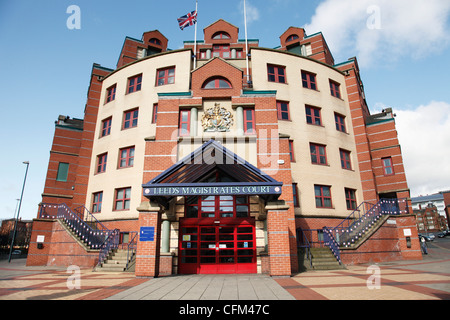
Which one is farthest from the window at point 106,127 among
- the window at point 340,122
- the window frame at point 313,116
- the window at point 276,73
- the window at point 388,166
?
the window at point 388,166

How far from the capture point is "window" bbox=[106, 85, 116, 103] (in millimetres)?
24391

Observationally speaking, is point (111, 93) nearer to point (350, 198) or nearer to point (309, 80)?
point (309, 80)

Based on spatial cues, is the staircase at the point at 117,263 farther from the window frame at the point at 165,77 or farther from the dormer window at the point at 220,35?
the dormer window at the point at 220,35

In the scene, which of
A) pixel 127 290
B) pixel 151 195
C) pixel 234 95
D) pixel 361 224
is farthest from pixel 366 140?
pixel 127 290

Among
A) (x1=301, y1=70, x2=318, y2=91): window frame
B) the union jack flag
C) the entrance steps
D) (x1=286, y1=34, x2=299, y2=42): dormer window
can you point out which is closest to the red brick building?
(x1=301, y1=70, x2=318, y2=91): window frame

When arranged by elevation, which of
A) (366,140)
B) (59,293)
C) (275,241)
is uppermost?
(366,140)

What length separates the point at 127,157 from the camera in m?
21.2

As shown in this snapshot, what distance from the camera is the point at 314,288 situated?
7.98m

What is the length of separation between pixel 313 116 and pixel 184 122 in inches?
473

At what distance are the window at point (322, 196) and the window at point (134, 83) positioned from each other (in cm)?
1790

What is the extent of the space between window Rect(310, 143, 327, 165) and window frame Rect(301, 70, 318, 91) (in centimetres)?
565
